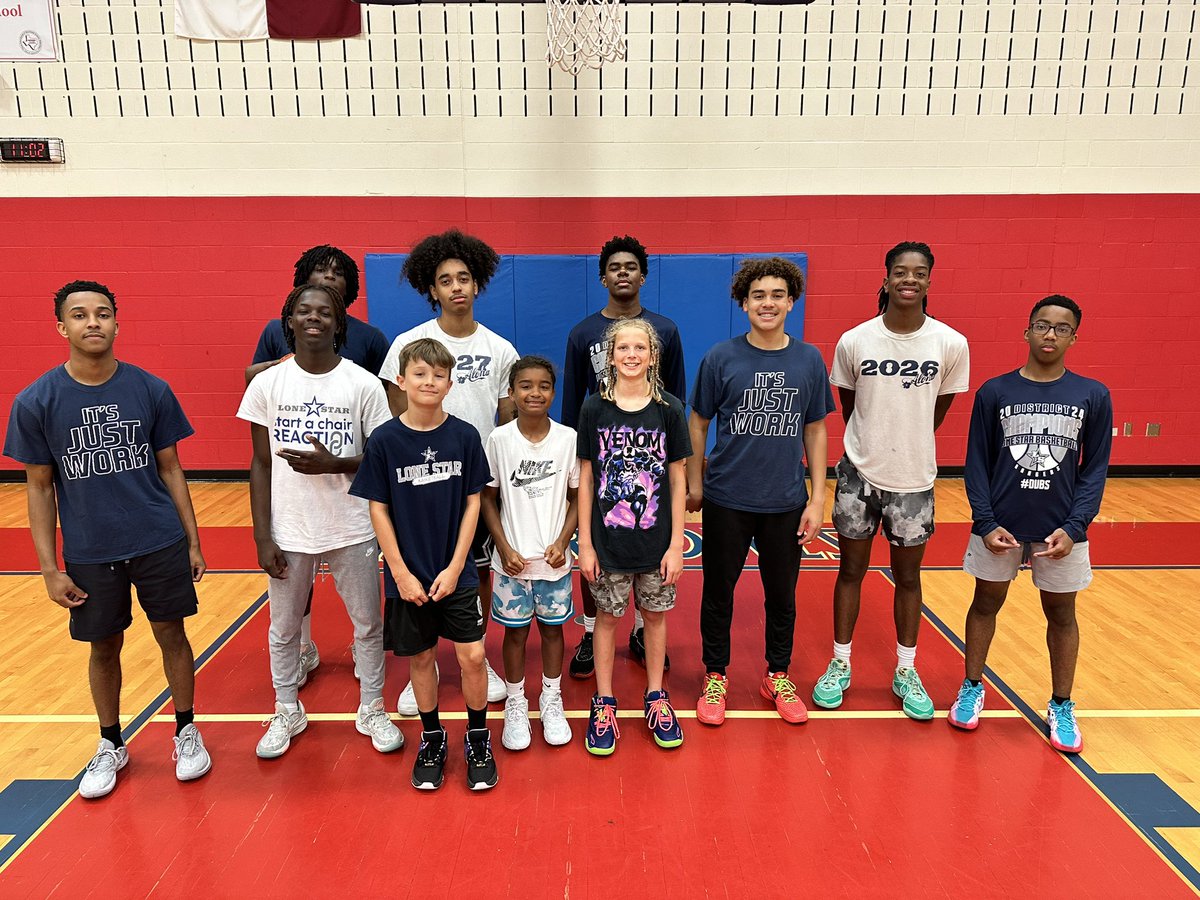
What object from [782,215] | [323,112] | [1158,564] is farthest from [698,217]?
[1158,564]

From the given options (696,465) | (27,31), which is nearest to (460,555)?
(696,465)

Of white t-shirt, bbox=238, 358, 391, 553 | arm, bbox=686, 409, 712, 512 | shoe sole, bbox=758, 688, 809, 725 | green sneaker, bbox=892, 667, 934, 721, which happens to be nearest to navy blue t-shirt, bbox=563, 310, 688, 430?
arm, bbox=686, 409, 712, 512

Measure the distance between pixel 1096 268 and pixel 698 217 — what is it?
12.1 feet

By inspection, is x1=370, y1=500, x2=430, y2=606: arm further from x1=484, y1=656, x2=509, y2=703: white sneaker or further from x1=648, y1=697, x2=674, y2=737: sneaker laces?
x1=648, y1=697, x2=674, y2=737: sneaker laces

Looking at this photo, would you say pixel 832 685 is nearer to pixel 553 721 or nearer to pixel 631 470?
pixel 553 721

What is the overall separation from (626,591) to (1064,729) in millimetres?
1792

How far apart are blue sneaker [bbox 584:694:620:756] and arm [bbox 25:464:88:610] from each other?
6.11 ft

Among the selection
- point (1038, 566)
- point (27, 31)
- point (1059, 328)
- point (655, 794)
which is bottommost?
point (655, 794)

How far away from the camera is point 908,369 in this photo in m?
2.96

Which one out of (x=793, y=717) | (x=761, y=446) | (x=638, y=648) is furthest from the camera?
(x=638, y=648)

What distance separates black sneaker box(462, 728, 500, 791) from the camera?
2607 millimetres

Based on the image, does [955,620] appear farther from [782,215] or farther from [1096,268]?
[1096,268]

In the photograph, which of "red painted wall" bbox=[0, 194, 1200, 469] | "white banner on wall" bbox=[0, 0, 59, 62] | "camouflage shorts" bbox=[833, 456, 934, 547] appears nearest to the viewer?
"camouflage shorts" bbox=[833, 456, 934, 547]

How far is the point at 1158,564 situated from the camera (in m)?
4.87
